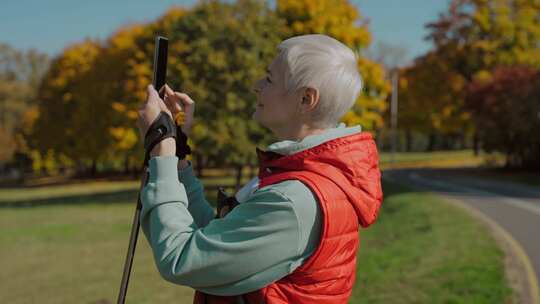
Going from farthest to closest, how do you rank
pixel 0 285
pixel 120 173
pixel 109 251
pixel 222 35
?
pixel 120 173 < pixel 222 35 < pixel 109 251 < pixel 0 285

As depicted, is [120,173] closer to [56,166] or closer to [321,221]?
[56,166]

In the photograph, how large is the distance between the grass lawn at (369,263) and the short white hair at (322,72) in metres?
5.81

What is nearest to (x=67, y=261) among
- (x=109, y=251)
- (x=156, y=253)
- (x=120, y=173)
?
(x=109, y=251)

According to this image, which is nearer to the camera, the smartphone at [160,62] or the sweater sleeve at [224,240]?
the sweater sleeve at [224,240]

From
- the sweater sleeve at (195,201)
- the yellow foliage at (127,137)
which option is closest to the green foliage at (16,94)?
the yellow foliage at (127,137)

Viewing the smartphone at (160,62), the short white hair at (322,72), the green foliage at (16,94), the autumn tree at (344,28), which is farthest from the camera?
the green foliage at (16,94)

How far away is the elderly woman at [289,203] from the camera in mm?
1501

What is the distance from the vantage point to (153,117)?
164 centimetres

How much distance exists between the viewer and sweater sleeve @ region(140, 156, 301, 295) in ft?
4.89

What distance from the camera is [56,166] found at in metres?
59.8

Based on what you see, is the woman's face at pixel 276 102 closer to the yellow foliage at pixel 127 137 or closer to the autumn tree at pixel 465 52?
the yellow foliage at pixel 127 137

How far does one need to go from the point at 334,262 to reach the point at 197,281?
0.38 m

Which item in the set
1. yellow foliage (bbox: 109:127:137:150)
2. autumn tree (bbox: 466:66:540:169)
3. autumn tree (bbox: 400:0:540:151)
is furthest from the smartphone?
autumn tree (bbox: 400:0:540:151)

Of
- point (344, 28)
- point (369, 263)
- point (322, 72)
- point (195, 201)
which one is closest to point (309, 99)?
point (322, 72)
